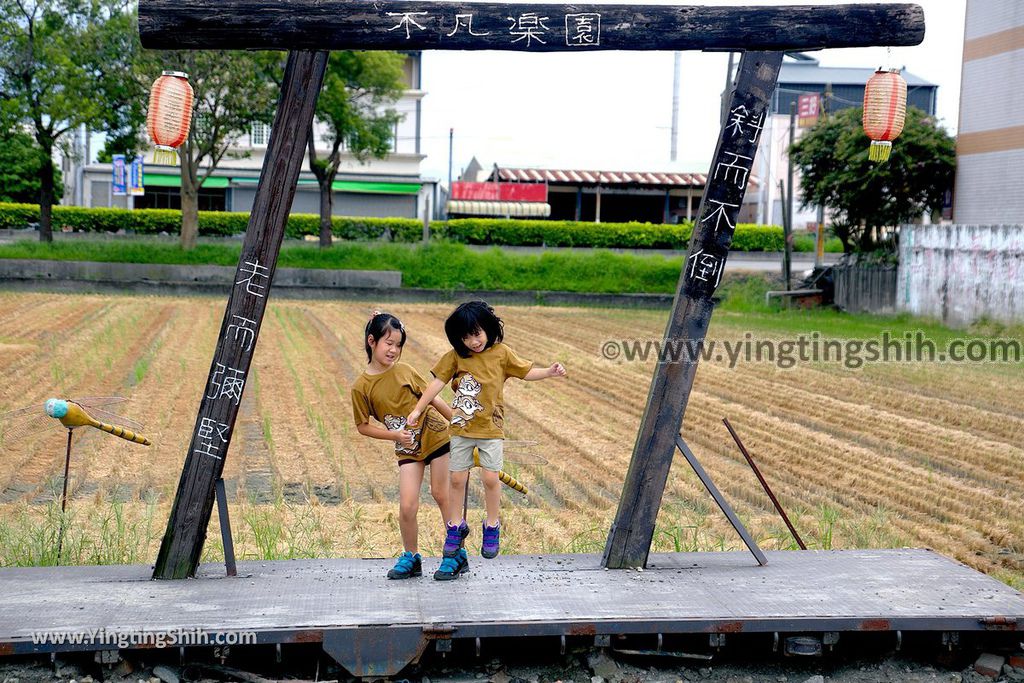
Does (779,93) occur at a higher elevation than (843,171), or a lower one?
higher

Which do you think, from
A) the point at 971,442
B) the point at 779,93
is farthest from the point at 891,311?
the point at 779,93

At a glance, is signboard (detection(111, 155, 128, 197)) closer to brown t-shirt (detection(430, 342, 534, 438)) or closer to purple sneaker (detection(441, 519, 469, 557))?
brown t-shirt (detection(430, 342, 534, 438))

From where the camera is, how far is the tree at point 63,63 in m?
27.2

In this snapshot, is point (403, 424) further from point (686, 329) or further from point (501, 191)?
point (501, 191)

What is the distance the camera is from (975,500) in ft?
28.0

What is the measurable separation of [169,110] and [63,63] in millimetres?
24143

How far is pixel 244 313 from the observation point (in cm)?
526

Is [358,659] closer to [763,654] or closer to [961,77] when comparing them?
[763,654]

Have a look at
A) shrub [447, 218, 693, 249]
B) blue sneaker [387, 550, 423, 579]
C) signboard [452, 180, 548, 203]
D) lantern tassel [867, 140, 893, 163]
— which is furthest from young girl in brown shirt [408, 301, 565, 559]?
signboard [452, 180, 548, 203]

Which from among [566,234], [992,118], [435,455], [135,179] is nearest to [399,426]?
[435,455]

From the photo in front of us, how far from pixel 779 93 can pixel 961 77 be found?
29.5 meters

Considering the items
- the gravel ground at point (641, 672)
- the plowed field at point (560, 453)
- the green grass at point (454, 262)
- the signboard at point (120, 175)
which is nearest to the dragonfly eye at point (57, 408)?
the plowed field at point (560, 453)

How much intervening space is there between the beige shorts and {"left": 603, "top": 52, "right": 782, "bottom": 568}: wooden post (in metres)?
0.74

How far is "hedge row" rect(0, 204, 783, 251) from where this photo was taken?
127ft
